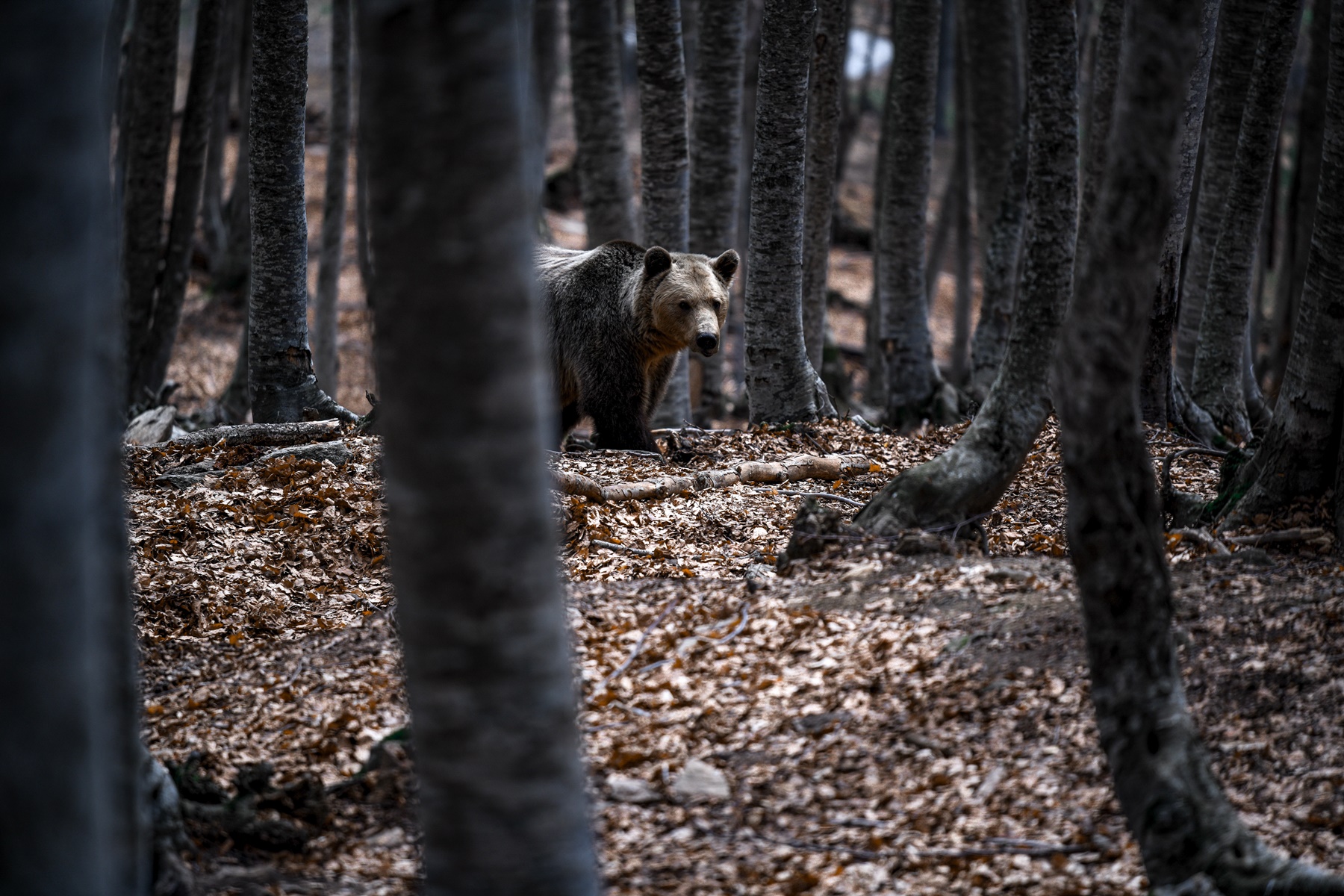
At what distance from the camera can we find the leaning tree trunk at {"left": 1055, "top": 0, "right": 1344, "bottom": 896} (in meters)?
2.88

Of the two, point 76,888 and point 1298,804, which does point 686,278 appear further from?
point 76,888

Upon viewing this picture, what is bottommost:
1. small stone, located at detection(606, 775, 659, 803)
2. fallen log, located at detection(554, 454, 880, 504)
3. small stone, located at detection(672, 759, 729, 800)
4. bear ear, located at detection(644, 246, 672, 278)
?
small stone, located at detection(606, 775, 659, 803)

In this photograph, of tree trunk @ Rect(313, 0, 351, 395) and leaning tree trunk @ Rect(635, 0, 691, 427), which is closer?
leaning tree trunk @ Rect(635, 0, 691, 427)

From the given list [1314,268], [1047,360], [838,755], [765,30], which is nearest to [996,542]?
[1047,360]

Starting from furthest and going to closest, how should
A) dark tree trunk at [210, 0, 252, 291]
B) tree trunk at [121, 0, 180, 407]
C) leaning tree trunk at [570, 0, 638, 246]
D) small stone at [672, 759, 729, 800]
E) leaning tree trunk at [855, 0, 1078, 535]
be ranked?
dark tree trunk at [210, 0, 252, 291]
leaning tree trunk at [570, 0, 638, 246]
tree trunk at [121, 0, 180, 407]
leaning tree trunk at [855, 0, 1078, 535]
small stone at [672, 759, 729, 800]

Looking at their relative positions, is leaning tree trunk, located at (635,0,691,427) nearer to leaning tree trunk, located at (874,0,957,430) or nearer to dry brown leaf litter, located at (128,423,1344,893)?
leaning tree trunk, located at (874,0,957,430)

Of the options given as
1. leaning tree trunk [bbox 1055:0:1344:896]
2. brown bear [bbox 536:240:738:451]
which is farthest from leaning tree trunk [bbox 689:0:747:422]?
leaning tree trunk [bbox 1055:0:1344:896]

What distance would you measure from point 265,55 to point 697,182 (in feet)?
14.3

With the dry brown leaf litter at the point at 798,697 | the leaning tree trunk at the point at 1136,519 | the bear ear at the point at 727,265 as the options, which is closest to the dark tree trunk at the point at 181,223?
the dry brown leaf litter at the point at 798,697

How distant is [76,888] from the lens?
187 cm

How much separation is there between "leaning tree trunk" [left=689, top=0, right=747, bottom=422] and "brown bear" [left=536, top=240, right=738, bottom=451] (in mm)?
2122

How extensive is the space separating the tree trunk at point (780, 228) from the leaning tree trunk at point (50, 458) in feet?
23.4

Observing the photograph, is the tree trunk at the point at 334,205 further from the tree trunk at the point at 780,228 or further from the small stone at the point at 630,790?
the small stone at the point at 630,790

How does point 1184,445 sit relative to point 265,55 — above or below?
below
